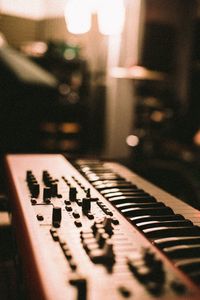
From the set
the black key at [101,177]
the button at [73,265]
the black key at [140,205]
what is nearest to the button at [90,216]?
the black key at [140,205]

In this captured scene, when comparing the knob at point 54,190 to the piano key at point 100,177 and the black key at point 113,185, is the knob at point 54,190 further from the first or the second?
the piano key at point 100,177

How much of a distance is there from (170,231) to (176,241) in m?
0.11

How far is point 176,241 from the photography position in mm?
1521

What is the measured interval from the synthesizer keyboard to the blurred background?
9.03ft

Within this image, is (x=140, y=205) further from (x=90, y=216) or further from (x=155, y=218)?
(x=90, y=216)

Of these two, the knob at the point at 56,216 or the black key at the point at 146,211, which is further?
the black key at the point at 146,211

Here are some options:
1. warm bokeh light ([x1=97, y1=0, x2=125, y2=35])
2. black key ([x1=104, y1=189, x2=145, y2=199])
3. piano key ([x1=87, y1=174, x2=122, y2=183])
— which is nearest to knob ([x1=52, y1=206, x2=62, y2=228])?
black key ([x1=104, y1=189, x2=145, y2=199])

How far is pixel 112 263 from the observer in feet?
4.11

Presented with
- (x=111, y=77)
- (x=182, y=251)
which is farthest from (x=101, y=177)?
(x=111, y=77)

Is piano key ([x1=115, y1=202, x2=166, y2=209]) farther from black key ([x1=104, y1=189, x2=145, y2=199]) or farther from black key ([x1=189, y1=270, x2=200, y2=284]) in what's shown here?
black key ([x1=189, y1=270, x2=200, y2=284])

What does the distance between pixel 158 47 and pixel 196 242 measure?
714 centimetres

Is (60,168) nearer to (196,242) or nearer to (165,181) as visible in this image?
(165,181)

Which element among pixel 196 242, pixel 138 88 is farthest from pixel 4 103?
pixel 138 88

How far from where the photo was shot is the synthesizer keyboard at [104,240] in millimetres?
1109
